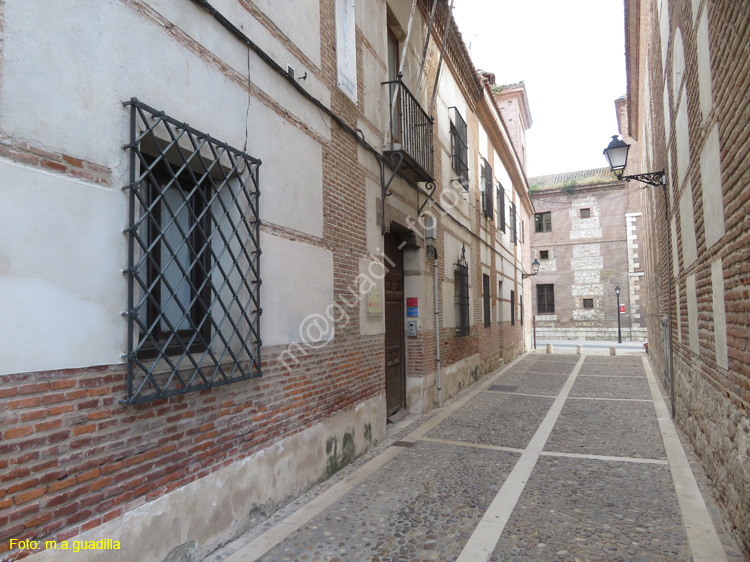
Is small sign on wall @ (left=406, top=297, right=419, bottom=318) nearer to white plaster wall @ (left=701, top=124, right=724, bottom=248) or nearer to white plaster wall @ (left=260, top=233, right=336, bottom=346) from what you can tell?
white plaster wall @ (left=260, top=233, right=336, bottom=346)

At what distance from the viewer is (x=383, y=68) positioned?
21.0 feet

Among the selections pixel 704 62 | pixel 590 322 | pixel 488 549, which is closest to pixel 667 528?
pixel 488 549

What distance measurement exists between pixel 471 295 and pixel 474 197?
252cm

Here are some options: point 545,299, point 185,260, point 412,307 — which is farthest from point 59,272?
point 545,299

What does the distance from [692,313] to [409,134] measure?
13.9 ft

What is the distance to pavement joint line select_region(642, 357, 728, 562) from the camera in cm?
298

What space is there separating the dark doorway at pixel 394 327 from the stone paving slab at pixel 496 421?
836mm

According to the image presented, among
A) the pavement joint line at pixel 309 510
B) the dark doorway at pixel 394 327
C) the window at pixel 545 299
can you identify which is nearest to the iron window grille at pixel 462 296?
the dark doorway at pixel 394 327

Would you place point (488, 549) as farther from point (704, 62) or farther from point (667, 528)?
point (704, 62)

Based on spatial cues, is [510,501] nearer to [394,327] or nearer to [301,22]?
[394,327]

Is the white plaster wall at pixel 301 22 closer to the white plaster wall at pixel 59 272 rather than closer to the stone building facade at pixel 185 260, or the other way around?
the stone building facade at pixel 185 260

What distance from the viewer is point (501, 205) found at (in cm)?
1513

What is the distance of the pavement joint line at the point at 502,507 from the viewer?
3088mm

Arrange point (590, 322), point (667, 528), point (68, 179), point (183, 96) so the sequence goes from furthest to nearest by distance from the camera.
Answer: point (590, 322), point (667, 528), point (183, 96), point (68, 179)
